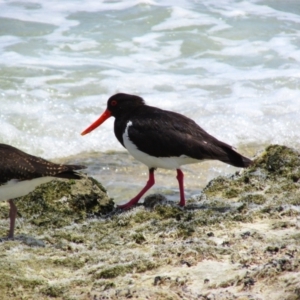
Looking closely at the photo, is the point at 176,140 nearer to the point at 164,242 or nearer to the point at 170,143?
the point at 170,143

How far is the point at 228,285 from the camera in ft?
14.0

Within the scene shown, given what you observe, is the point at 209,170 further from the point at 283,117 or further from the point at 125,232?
the point at 125,232

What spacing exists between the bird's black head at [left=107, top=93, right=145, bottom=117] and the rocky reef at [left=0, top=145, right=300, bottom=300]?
1.24m

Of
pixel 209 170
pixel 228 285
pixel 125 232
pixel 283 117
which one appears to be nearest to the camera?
pixel 228 285

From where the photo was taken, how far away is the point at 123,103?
24.8 ft

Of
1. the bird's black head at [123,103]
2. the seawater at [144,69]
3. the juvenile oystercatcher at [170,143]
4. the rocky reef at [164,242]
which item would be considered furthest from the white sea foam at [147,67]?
the rocky reef at [164,242]

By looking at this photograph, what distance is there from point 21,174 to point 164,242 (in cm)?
136

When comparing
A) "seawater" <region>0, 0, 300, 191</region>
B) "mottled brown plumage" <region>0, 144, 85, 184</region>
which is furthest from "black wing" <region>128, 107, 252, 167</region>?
"seawater" <region>0, 0, 300, 191</region>

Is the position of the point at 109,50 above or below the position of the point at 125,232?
above

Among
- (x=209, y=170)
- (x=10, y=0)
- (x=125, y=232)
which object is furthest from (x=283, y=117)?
(x=10, y=0)

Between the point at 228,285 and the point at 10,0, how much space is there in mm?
14117

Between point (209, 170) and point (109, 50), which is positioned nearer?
point (209, 170)

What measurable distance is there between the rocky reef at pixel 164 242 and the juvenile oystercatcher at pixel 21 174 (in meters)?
0.38

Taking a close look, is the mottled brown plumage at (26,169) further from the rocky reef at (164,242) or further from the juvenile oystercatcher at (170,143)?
the juvenile oystercatcher at (170,143)
